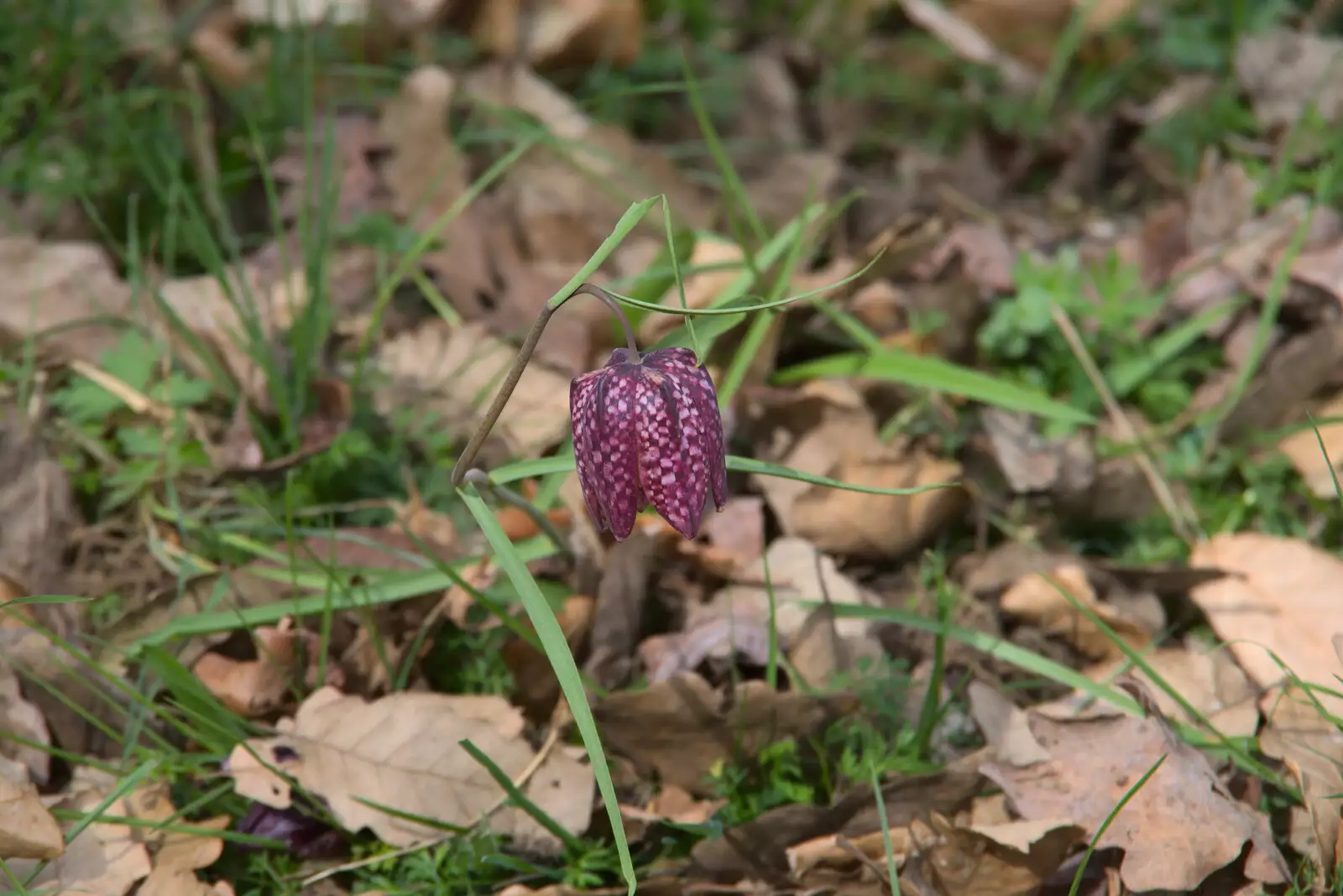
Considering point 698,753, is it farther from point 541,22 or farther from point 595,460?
point 541,22

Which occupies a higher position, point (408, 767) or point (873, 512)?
point (873, 512)

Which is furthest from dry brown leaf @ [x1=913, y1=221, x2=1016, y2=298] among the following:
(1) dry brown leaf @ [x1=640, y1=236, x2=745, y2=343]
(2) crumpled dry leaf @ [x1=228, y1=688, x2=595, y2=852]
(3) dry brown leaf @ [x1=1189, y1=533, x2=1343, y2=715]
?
(2) crumpled dry leaf @ [x1=228, y1=688, x2=595, y2=852]

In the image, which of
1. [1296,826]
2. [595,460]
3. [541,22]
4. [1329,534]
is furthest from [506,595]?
[541,22]

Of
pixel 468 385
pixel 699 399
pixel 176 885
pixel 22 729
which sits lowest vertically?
pixel 176 885

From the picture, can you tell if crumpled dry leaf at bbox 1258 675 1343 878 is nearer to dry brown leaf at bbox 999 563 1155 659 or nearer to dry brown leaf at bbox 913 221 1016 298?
dry brown leaf at bbox 999 563 1155 659

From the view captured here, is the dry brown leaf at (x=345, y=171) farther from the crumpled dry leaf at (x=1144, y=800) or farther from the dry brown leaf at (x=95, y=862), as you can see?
the crumpled dry leaf at (x=1144, y=800)

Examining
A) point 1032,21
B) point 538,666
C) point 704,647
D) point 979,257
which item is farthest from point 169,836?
point 1032,21

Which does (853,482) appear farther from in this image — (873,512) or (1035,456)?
(1035,456)
